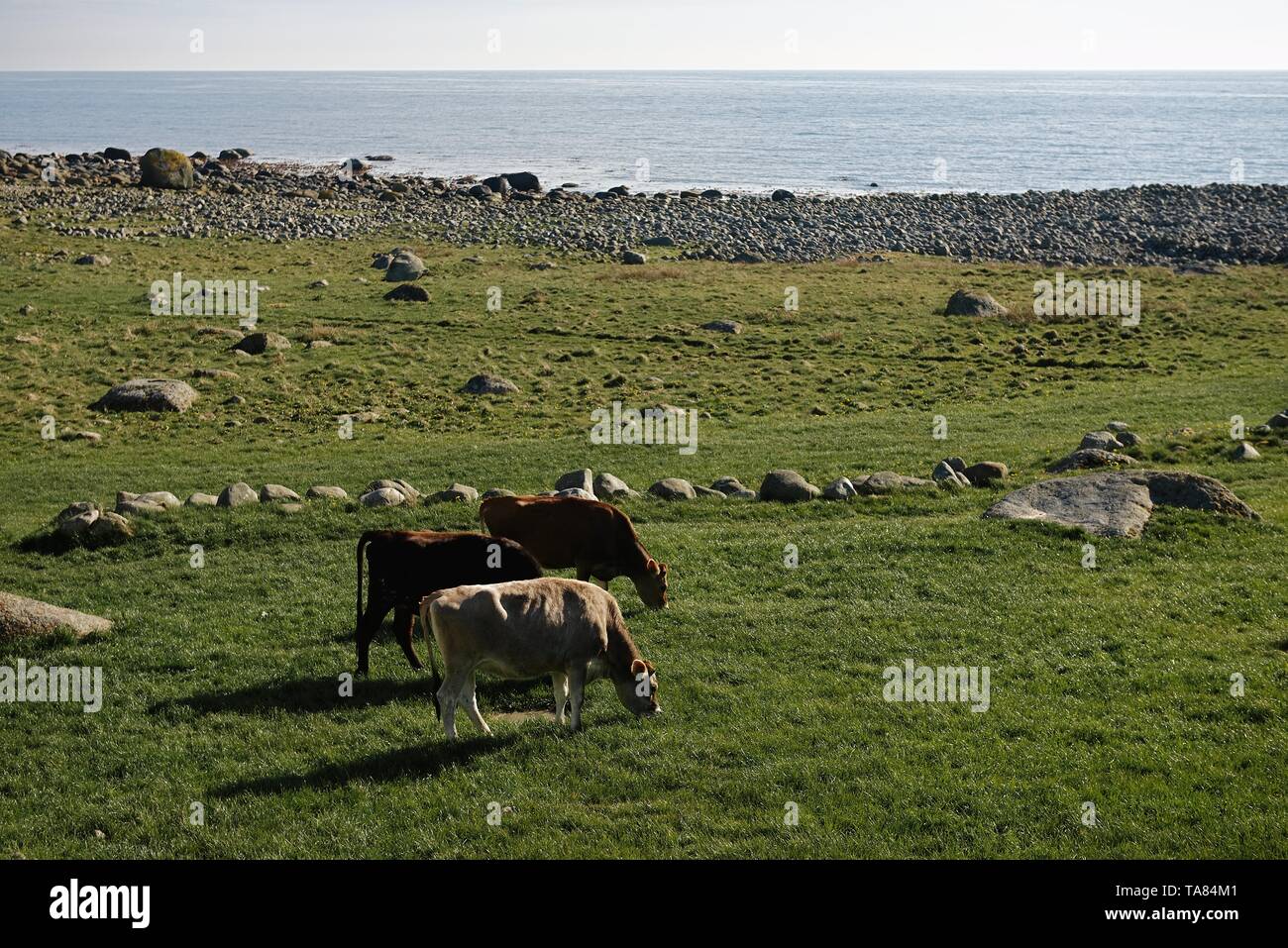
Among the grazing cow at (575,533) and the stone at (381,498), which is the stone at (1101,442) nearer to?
the grazing cow at (575,533)

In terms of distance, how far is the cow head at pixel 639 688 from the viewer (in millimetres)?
13336

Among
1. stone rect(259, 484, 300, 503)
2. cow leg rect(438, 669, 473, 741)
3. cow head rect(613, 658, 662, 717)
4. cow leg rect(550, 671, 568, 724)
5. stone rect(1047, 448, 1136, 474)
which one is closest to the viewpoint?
cow leg rect(438, 669, 473, 741)

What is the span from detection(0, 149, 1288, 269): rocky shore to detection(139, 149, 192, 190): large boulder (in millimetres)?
108

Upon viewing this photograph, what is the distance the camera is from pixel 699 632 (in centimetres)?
1669

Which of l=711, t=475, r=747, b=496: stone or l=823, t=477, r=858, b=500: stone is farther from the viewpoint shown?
l=711, t=475, r=747, b=496: stone

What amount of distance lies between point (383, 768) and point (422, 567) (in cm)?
336

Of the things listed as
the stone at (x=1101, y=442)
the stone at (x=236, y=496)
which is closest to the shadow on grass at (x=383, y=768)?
the stone at (x=236, y=496)

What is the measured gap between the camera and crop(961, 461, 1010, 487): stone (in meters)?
26.2

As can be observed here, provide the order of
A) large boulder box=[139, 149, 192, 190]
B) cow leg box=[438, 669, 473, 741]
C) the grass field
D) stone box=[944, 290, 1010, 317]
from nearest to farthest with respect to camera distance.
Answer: the grass field, cow leg box=[438, 669, 473, 741], stone box=[944, 290, 1010, 317], large boulder box=[139, 149, 192, 190]

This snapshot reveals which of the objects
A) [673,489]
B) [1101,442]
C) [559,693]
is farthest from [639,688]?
[1101,442]

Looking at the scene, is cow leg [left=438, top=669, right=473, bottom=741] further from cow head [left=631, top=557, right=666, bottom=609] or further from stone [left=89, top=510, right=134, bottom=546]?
stone [left=89, top=510, right=134, bottom=546]

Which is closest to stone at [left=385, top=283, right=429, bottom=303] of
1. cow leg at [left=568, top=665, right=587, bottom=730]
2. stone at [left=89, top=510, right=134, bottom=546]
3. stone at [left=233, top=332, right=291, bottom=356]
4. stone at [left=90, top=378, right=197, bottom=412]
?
stone at [left=233, top=332, right=291, bottom=356]
